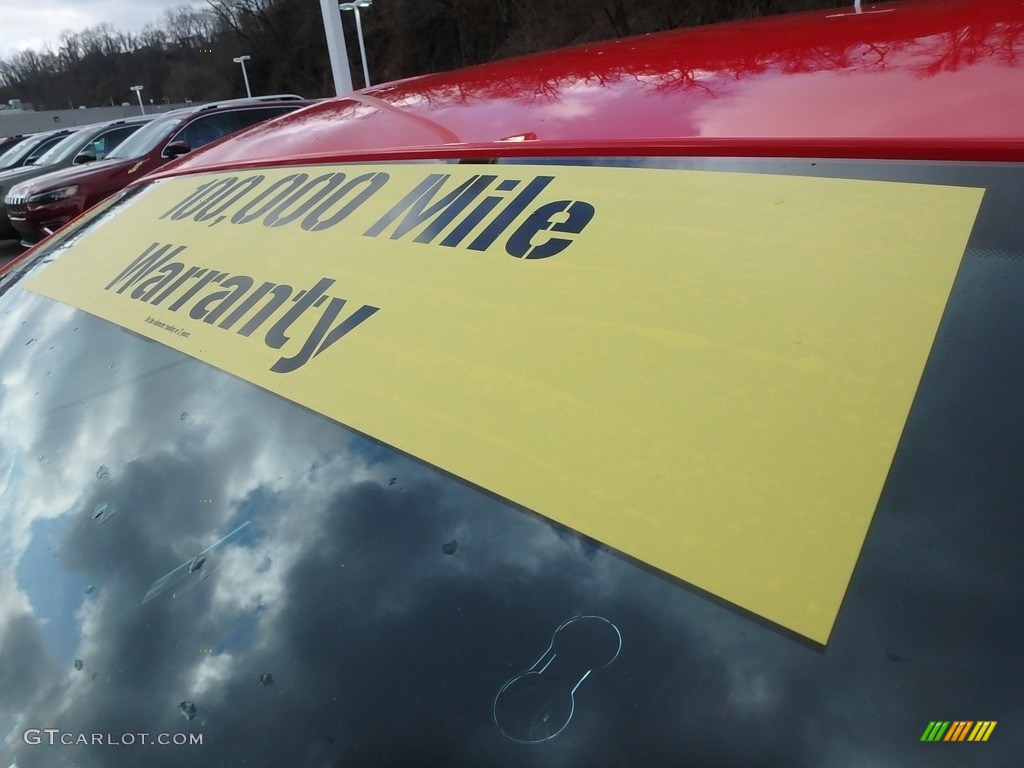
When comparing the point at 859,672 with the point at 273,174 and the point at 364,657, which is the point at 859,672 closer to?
the point at 364,657

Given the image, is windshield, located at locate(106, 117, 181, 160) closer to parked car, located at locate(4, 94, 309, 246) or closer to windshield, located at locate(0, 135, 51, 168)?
parked car, located at locate(4, 94, 309, 246)

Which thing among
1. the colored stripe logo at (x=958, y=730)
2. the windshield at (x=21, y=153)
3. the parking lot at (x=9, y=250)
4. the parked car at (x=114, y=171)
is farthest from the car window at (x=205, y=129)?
the colored stripe logo at (x=958, y=730)

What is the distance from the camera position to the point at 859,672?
0.62 metres

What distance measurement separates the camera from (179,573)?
0.95 meters

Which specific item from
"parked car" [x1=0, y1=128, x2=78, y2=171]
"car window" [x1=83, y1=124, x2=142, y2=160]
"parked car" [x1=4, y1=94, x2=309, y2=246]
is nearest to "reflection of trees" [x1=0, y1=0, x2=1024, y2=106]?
"parked car" [x1=4, y1=94, x2=309, y2=246]

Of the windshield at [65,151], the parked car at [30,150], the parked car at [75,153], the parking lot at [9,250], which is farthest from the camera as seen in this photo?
the parked car at [30,150]

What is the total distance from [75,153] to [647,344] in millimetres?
13111

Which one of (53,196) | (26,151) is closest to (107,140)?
(53,196)

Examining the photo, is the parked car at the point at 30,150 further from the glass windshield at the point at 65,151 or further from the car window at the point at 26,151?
the glass windshield at the point at 65,151

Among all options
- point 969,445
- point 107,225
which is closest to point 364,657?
point 969,445

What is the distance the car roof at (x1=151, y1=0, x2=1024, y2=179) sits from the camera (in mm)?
821

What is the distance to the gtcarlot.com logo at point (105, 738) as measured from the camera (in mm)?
802

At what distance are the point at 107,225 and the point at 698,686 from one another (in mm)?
1763

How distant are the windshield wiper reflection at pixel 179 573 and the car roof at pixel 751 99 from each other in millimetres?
706
